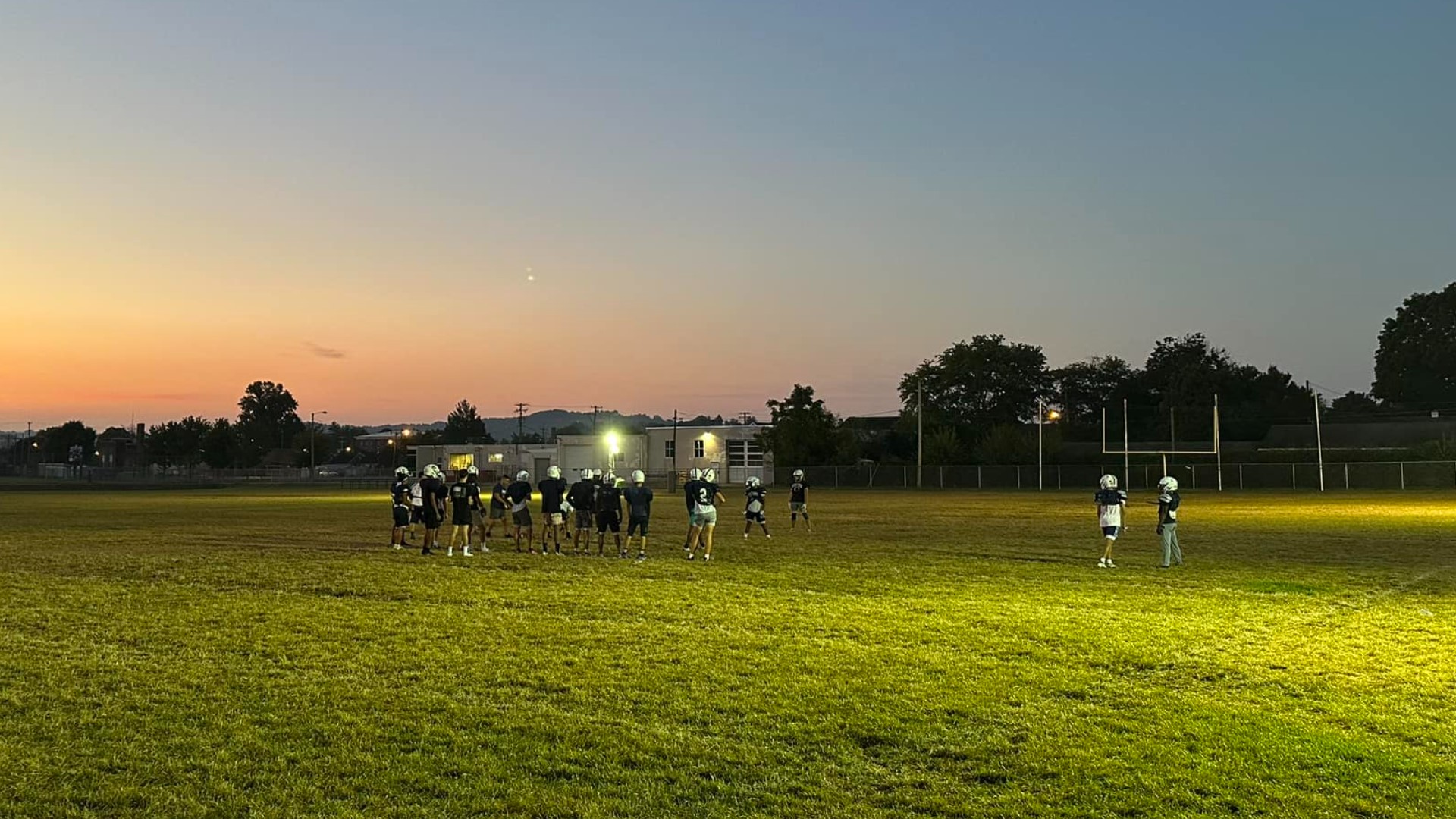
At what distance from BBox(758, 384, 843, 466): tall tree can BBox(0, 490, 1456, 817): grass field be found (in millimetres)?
65062

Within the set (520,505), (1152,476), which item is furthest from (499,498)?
(1152,476)

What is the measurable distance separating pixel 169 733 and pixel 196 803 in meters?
1.83

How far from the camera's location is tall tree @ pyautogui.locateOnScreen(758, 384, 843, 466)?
86125 mm

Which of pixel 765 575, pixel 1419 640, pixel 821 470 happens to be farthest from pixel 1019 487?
pixel 1419 640

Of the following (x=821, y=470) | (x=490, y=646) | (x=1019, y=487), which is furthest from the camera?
(x=821, y=470)

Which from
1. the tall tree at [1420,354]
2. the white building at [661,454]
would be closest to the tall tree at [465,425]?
the white building at [661,454]

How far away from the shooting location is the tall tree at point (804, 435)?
8612 cm

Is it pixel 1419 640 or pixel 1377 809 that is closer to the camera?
pixel 1377 809

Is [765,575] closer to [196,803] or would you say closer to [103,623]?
[103,623]

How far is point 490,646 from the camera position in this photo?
474 inches

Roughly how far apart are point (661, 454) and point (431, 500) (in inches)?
3171

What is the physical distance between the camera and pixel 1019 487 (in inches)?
2881

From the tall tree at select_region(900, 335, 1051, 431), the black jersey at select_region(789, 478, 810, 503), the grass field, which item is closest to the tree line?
the tall tree at select_region(900, 335, 1051, 431)

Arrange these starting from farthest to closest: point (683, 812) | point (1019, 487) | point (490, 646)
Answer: point (1019, 487) < point (490, 646) < point (683, 812)
